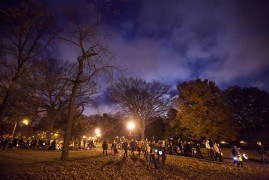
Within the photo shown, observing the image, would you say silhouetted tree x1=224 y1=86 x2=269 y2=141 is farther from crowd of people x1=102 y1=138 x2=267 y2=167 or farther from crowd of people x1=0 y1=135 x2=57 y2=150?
crowd of people x1=0 y1=135 x2=57 y2=150

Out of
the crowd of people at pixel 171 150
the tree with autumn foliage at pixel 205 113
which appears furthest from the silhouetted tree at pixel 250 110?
the crowd of people at pixel 171 150

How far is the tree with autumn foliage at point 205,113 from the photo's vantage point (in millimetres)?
30812

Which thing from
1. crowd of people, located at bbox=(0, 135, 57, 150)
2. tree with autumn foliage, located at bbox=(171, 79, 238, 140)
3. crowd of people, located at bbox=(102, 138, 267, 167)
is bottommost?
crowd of people, located at bbox=(102, 138, 267, 167)

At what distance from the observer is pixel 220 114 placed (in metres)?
31.0

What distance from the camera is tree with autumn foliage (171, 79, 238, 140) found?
101 feet

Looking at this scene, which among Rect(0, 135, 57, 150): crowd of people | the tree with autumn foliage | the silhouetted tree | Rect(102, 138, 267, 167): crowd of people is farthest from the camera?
the silhouetted tree

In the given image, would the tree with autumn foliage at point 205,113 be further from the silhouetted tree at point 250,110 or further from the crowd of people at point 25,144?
the crowd of people at point 25,144

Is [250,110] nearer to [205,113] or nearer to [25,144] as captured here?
[205,113]

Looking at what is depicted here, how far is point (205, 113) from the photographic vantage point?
31.5m

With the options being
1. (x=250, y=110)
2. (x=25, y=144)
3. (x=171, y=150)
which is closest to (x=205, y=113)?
(x=171, y=150)

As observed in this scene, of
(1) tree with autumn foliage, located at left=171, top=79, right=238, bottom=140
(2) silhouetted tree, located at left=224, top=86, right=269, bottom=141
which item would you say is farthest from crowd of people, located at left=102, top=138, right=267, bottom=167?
(2) silhouetted tree, located at left=224, top=86, right=269, bottom=141

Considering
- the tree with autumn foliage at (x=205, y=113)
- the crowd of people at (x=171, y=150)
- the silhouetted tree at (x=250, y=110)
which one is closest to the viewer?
the crowd of people at (x=171, y=150)

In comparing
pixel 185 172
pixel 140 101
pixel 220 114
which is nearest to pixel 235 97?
pixel 220 114

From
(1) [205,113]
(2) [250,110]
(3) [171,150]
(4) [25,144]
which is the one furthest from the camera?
(2) [250,110]
